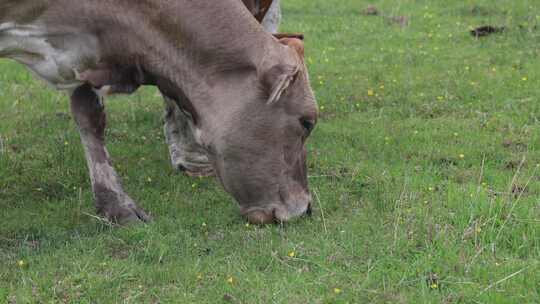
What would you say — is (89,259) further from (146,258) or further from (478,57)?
(478,57)

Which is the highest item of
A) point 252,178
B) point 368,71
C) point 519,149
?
point 252,178

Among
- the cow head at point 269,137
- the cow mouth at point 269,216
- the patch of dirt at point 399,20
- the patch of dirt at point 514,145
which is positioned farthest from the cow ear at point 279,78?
the patch of dirt at point 399,20

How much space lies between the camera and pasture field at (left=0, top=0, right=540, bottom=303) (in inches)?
191

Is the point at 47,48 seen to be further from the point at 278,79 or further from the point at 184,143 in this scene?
the point at 184,143

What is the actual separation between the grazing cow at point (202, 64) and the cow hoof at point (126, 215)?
0.69 m

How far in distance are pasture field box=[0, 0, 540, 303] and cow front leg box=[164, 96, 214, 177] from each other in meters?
0.16

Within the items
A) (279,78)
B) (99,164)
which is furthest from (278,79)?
(99,164)

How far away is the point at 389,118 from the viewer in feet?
28.1

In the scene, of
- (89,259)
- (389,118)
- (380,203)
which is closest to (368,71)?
(389,118)

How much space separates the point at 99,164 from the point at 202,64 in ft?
4.17

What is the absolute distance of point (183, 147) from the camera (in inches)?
290

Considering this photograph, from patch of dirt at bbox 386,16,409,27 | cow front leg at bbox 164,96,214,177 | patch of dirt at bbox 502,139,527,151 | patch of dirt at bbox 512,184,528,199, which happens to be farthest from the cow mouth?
patch of dirt at bbox 386,16,409,27

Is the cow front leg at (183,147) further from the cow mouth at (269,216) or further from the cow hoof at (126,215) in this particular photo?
the cow mouth at (269,216)

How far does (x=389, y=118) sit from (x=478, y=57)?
2.63 metres
